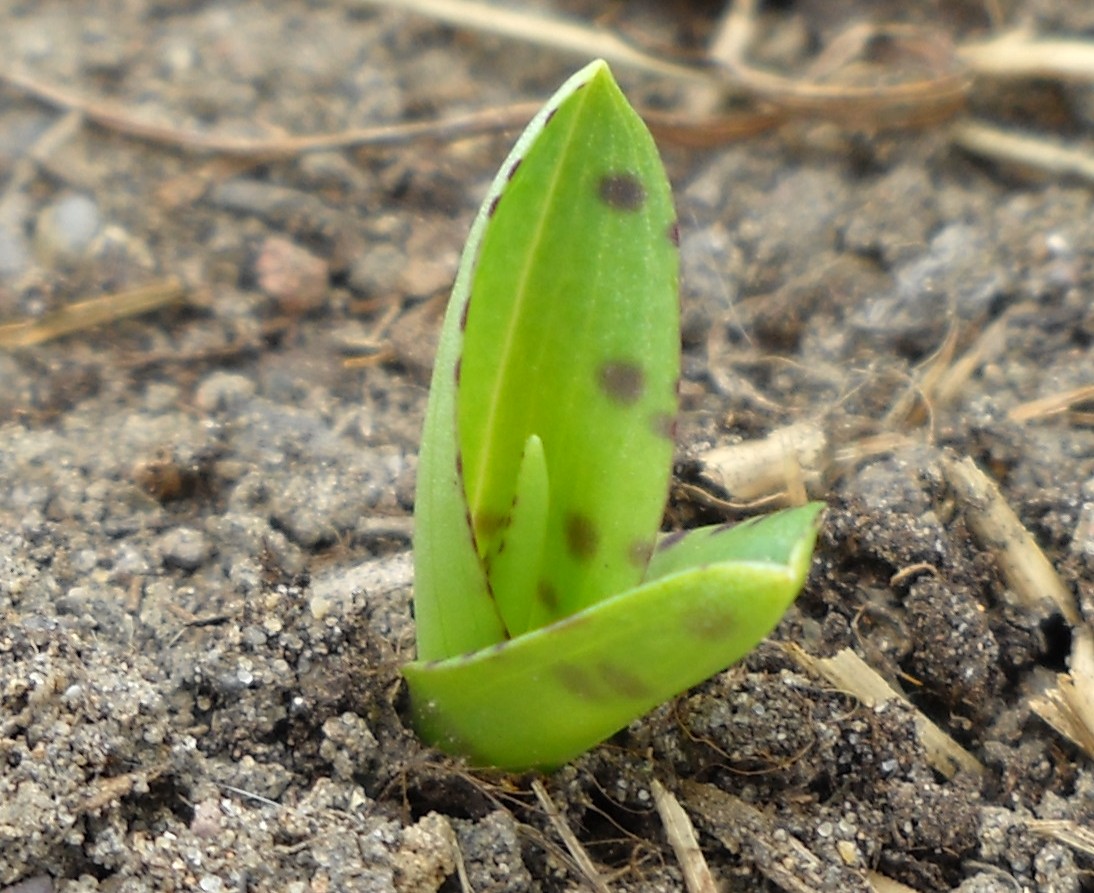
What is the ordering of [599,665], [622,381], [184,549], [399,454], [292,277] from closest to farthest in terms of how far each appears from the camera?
[599,665], [622,381], [184,549], [399,454], [292,277]

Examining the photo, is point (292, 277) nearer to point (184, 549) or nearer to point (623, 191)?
point (184, 549)

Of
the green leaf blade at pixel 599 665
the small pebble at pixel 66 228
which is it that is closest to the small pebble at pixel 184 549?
the green leaf blade at pixel 599 665

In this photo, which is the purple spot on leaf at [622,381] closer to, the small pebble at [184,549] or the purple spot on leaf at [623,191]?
the purple spot on leaf at [623,191]

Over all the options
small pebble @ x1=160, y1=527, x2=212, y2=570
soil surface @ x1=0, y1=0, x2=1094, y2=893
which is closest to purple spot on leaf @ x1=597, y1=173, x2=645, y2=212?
Result: soil surface @ x1=0, y1=0, x2=1094, y2=893

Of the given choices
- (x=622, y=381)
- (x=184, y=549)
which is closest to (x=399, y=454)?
(x=184, y=549)

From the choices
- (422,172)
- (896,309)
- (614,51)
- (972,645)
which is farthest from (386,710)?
(614,51)

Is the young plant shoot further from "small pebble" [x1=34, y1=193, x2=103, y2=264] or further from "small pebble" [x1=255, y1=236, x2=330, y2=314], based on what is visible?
"small pebble" [x1=34, y1=193, x2=103, y2=264]
